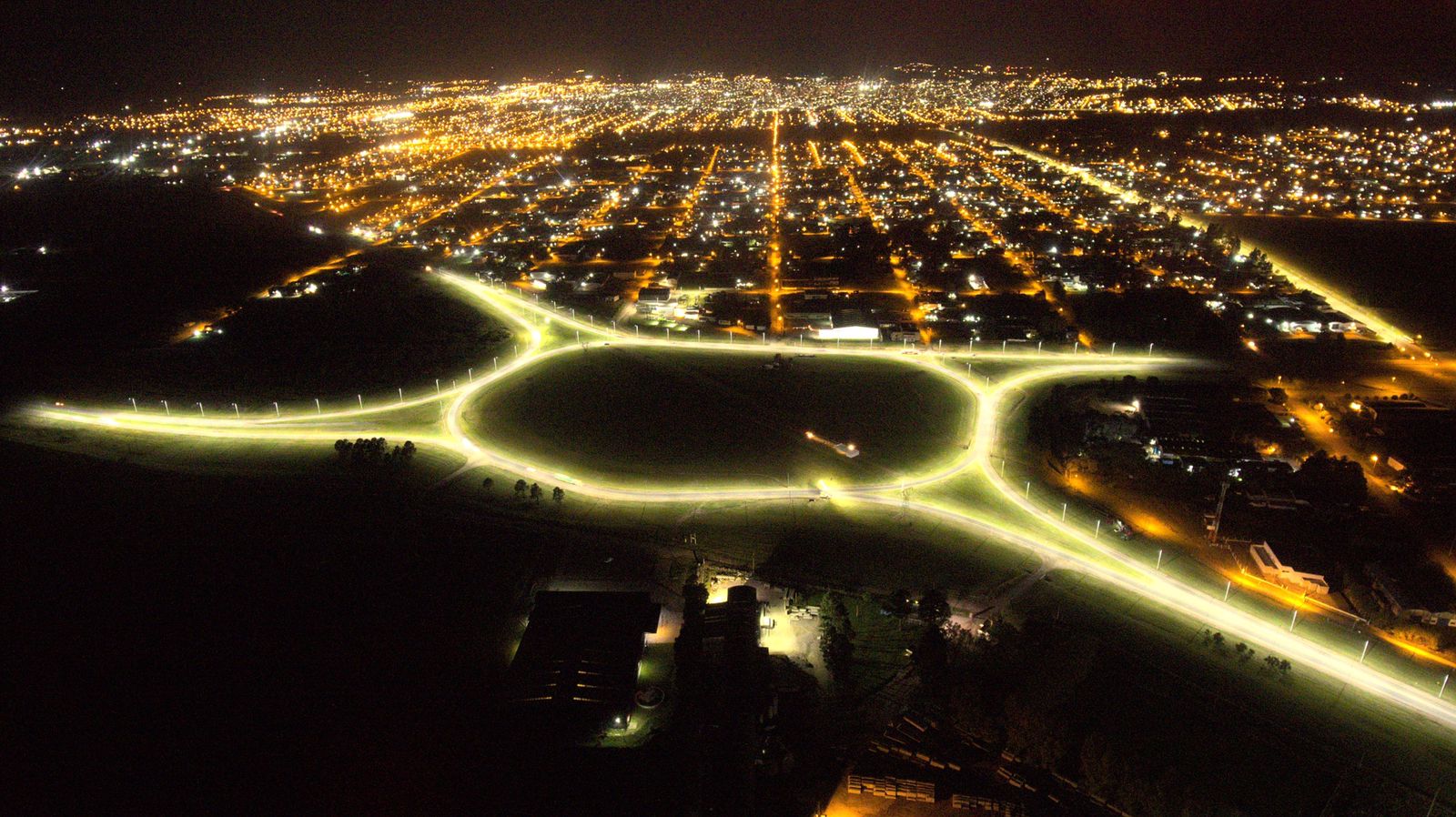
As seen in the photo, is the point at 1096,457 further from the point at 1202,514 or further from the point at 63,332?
the point at 63,332

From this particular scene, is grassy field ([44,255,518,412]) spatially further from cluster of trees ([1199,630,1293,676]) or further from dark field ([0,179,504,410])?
cluster of trees ([1199,630,1293,676])

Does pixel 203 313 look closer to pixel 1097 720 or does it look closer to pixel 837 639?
pixel 837 639

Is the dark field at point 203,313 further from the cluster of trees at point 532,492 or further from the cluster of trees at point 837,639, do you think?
the cluster of trees at point 837,639

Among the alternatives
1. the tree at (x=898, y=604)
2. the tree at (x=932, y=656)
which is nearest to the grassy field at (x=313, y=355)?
the tree at (x=898, y=604)

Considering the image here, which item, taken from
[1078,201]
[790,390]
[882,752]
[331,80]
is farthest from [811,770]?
[331,80]

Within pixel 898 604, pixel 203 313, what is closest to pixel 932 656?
pixel 898 604
